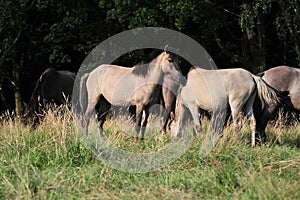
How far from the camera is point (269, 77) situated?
42.3 feet

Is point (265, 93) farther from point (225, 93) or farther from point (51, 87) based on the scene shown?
point (51, 87)

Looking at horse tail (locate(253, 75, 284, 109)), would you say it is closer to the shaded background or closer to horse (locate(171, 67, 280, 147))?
horse (locate(171, 67, 280, 147))

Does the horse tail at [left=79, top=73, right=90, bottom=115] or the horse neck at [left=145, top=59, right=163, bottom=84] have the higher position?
the horse neck at [left=145, top=59, right=163, bottom=84]

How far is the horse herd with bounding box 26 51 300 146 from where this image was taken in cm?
1109

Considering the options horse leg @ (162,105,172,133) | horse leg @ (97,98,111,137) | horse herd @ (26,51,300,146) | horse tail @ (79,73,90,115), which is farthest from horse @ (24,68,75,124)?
horse leg @ (162,105,172,133)

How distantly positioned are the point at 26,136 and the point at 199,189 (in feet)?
11.1

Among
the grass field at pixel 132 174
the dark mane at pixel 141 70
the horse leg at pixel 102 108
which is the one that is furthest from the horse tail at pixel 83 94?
the grass field at pixel 132 174

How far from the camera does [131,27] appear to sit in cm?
1906

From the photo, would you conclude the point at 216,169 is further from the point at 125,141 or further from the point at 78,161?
the point at 125,141

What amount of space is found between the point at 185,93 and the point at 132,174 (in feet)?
15.7

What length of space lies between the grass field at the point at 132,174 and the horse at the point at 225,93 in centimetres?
188

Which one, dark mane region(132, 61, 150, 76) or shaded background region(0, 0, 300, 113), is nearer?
dark mane region(132, 61, 150, 76)

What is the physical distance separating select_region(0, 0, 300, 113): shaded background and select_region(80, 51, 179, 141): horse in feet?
21.6

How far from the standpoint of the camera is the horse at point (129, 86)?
456 inches
